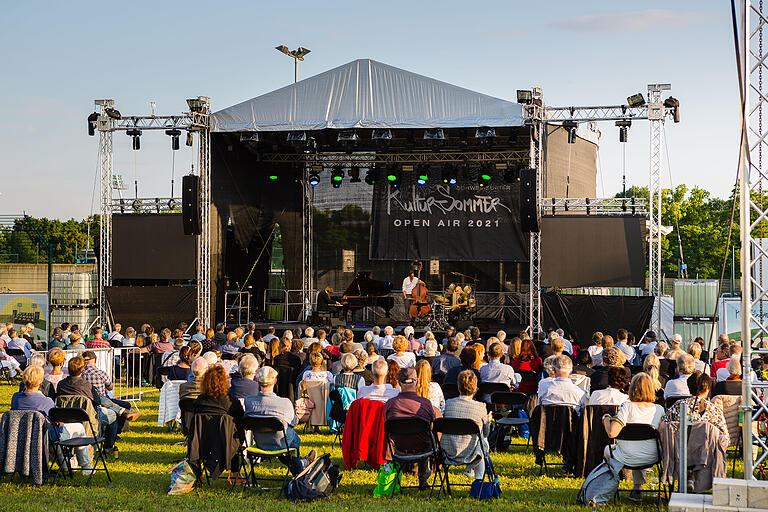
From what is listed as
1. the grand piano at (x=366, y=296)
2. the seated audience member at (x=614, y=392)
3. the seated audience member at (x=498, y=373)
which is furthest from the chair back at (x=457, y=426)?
the grand piano at (x=366, y=296)

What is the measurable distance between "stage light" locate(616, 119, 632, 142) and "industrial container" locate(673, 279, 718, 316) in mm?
3746

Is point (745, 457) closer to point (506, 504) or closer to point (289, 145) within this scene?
point (506, 504)

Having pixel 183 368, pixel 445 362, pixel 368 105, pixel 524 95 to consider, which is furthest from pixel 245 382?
pixel 524 95

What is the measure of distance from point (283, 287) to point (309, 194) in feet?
9.92

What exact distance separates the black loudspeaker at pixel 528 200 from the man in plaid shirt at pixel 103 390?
9.70m

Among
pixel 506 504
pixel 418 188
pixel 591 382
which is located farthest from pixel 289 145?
pixel 506 504

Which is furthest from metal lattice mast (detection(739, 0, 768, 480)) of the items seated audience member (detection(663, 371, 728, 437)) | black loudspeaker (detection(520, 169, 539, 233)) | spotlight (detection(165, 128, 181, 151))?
spotlight (detection(165, 128, 181, 151))

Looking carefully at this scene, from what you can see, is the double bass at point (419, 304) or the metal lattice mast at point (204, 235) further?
the double bass at point (419, 304)

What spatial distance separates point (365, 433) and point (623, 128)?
36.8ft

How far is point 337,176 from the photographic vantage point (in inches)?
781

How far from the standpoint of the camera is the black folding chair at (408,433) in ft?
19.3

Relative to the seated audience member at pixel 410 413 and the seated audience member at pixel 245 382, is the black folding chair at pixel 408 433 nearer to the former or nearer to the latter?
the seated audience member at pixel 410 413

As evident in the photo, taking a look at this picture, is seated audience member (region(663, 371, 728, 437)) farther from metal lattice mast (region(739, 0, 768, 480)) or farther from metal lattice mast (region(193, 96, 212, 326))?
metal lattice mast (region(193, 96, 212, 326))

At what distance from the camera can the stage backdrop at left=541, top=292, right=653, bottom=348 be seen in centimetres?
1563
